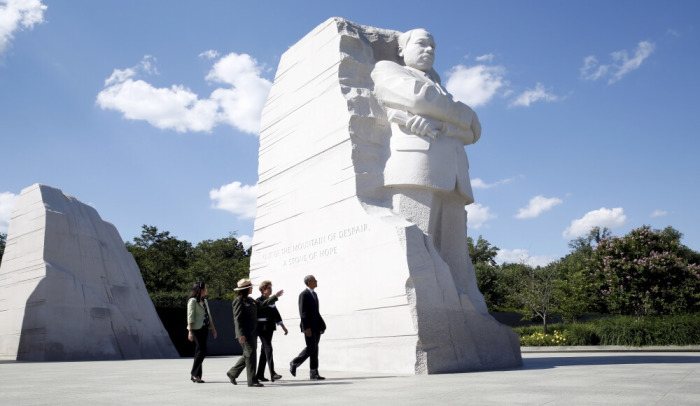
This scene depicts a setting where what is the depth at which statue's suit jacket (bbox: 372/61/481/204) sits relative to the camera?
1011cm

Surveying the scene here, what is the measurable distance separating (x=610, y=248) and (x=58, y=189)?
20754mm

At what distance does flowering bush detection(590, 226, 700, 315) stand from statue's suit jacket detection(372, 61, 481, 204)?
1617 cm

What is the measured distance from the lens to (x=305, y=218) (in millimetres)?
11445

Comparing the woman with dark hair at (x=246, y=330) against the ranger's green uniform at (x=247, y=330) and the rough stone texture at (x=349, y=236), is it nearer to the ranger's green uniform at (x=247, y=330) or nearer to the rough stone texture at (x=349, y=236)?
the ranger's green uniform at (x=247, y=330)

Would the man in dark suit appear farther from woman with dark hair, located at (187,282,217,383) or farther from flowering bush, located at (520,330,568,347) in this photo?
flowering bush, located at (520,330,568,347)

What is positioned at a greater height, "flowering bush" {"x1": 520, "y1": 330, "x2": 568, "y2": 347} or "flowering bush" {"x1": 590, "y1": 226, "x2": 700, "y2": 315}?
"flowering bush" {"x1": 590, "y1": 226, "x2": 700, "y2": 315}

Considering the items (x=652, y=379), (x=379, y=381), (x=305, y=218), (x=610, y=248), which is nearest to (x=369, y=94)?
(x=305, y=218)

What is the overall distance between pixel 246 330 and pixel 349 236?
3227 millimetres

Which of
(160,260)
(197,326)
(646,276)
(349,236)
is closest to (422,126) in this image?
(349,236)

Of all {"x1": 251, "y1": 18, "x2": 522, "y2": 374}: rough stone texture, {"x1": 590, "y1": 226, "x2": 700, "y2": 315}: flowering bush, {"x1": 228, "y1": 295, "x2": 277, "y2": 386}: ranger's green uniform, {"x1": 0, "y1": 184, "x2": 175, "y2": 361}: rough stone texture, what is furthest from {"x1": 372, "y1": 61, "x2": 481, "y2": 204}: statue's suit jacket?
{"x1": 590, "y1": 226, "x2": 700, "y2": 315}: flowering bush

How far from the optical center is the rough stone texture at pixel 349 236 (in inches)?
355

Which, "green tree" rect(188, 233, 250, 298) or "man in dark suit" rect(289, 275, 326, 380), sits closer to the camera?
"man in dark suit" rect(289, 275, 326, 380)

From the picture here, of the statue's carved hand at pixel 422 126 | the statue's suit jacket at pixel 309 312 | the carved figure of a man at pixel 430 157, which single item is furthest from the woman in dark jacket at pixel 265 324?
the statue's carved hand at pixel 422 126

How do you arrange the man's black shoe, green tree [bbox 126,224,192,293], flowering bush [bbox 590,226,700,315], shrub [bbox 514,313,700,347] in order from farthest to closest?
green tree [bbox 126,224,192,293]
flowering bush [bbox 590,226,700,315]
shrub [bbox 514,313,700,347]
the man's black shoe
